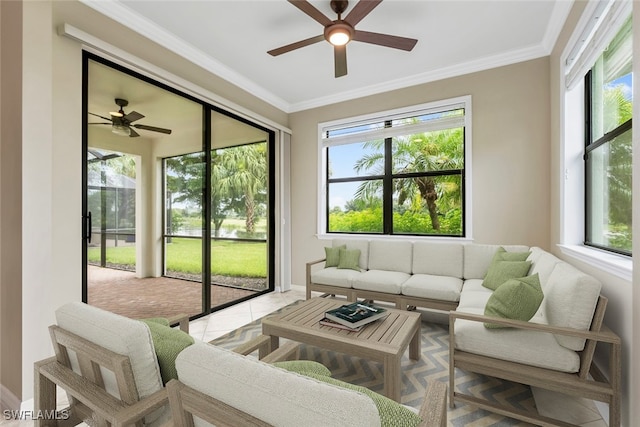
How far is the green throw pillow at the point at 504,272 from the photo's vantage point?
2505 mm

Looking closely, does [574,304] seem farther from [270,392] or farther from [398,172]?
[398,172]

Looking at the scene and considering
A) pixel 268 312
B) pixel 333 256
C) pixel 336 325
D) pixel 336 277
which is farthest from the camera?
pixel 333 256

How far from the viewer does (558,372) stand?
5.18 feet

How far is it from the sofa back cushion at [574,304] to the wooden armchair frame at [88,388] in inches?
77.2

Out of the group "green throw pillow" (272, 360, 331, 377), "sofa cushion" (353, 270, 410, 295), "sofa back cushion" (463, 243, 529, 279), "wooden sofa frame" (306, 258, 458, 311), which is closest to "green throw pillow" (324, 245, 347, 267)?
"wooden sofa frame" (306, 258, 458, 311)

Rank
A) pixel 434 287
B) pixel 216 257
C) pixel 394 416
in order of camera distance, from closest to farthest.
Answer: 1. pixel 394 416
2. pixel 434 287
3. pixel 216 257

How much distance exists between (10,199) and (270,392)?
2192 millimetres

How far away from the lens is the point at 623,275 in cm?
153

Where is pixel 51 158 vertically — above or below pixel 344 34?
below

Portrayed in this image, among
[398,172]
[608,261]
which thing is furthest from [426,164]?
[608,261]

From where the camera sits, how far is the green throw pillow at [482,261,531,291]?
98.6 inches

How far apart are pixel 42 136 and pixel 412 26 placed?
10.2ft

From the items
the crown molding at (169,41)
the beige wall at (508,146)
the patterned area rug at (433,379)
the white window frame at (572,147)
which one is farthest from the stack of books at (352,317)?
the crown molding at (169,41)

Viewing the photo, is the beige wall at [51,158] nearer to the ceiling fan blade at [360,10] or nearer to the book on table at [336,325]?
the book on table at [336,325]
